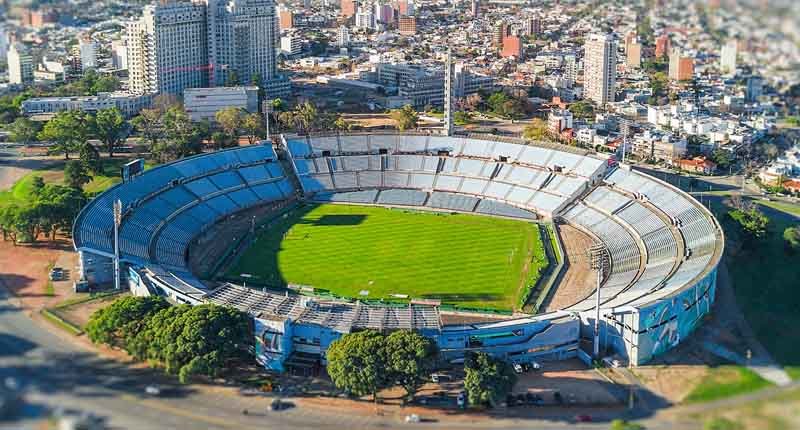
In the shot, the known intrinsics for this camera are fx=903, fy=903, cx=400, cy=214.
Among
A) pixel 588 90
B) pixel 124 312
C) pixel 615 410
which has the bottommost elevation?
pixel 615 410

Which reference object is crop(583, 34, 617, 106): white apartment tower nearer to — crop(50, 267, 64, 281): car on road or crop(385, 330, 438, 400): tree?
crop(50, 267, 64, 281): car on road

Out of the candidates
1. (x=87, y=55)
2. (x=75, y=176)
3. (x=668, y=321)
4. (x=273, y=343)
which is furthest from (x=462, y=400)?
(x=87, y=55)

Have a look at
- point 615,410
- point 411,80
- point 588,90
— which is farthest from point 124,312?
point 588,90

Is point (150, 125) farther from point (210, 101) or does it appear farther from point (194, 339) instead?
point (194, 339)

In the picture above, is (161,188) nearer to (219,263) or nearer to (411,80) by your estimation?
(219,263)

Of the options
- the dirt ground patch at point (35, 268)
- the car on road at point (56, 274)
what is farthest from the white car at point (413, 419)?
the car on road at point (56, 274)

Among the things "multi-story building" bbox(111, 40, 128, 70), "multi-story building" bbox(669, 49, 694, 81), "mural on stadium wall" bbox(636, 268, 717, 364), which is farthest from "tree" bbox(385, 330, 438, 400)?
"multi-story building" bbox(669, 49, 694, 81)
